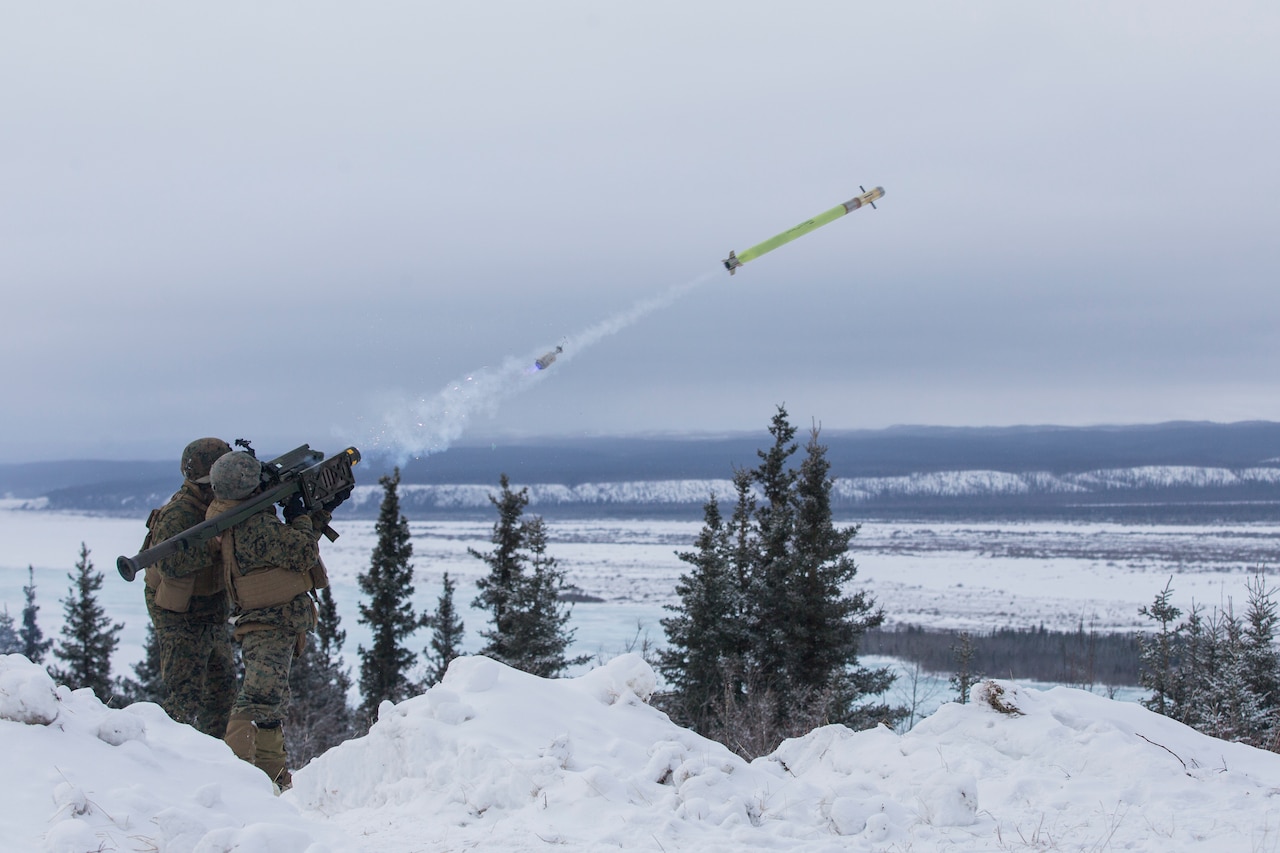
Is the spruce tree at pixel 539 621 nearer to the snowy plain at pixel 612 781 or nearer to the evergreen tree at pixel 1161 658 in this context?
the evergreen tree at pixel 1161 658

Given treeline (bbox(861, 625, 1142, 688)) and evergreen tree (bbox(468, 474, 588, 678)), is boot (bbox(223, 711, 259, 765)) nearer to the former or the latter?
evergreen tree (bbox(468, 474, 588, 678))

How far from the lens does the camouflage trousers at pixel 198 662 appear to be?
8422 mm

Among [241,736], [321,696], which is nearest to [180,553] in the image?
[241,736]

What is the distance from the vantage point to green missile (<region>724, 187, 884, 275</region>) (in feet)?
58.6

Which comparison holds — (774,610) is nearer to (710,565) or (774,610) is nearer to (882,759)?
(710,565)

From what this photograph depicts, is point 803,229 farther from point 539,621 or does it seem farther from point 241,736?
point 539,621

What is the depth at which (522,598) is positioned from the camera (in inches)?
1391

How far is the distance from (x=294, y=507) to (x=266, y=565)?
66cm

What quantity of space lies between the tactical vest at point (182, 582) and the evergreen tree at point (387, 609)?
33.9 metres

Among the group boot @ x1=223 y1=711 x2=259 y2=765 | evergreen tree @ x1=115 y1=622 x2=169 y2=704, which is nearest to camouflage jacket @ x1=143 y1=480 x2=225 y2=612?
boot @ x1=223 y1=711 x2=259 y2=765

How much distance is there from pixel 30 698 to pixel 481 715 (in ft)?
12.0

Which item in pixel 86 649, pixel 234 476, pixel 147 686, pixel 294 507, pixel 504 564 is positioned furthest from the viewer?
pixel 86 649

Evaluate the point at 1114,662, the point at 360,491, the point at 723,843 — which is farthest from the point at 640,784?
the point at 1114,662

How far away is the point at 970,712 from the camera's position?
9.51m
